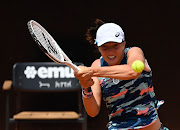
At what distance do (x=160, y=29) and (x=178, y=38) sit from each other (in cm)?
21

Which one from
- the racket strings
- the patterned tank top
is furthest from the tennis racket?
the patterned tank top

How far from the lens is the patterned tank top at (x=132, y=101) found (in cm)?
220

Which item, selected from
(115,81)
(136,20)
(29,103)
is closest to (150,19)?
(136,20)

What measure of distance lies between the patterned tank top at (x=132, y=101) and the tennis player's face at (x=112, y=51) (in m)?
0.08

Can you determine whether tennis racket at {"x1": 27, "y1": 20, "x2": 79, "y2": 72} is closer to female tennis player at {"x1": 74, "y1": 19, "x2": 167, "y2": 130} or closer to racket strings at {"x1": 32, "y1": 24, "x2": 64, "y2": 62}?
racket strings at {"x1": 32, "y1": 24, "x2": 64, "y2": 62}

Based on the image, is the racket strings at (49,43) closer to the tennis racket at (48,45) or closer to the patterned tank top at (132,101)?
the tennis racket at (48,45)

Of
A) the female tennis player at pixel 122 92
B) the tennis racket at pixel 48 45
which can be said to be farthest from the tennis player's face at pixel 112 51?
the tennis racket at pixel 48 45

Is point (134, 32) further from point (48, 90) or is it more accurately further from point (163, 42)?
point (48, 90)

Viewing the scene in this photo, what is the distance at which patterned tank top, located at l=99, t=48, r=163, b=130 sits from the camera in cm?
220

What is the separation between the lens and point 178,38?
3.97 m

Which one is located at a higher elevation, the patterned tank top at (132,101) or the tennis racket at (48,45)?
the tennis racket at (48,45)

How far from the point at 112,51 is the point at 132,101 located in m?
0.33

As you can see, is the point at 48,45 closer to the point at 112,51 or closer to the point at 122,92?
the point at 112,51

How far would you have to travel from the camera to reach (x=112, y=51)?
82.7 inches
